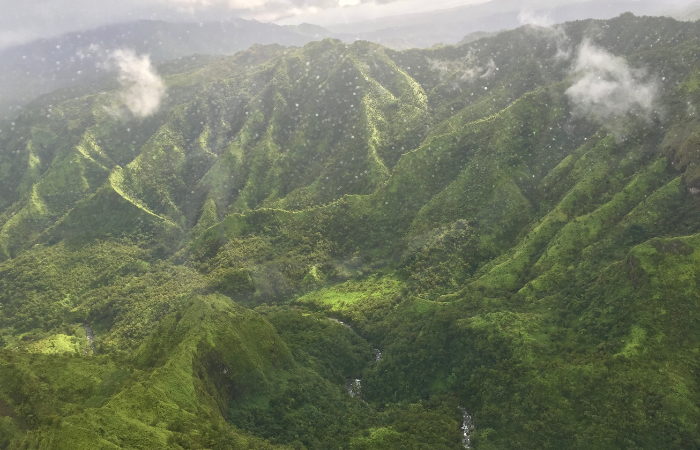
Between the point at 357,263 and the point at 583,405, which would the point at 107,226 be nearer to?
the point at 357,263

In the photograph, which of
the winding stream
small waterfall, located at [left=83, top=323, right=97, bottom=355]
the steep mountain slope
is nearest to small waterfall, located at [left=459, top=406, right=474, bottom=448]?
the winding stream

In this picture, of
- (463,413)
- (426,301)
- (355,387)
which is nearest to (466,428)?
(463,413)

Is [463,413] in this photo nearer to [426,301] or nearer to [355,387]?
[355,387]

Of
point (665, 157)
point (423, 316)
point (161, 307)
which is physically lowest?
point (161, 307)

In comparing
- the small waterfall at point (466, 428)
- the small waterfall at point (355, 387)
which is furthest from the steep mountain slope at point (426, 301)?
the small waterfall at point (466, 428)

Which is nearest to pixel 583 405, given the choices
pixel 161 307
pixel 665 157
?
pixel 665 157

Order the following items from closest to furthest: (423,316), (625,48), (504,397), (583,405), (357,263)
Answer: (583,405) < (504,397) < (423,316) < (357,263) < (625,48)
